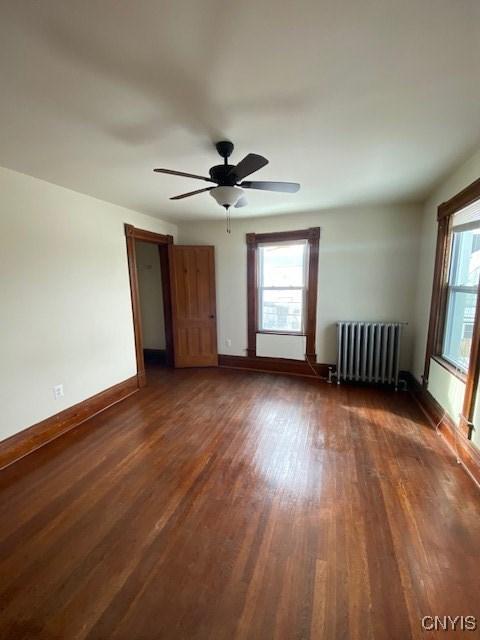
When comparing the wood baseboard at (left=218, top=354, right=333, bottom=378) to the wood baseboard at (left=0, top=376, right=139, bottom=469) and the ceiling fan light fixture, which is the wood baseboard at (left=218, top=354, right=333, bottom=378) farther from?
the ceiling fan light fixture

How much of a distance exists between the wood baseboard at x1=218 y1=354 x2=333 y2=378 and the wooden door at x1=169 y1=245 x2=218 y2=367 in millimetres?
265

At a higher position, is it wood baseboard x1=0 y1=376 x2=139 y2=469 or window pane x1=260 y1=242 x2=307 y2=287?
window pane x1=260 y1=242 x2=307 y2=287

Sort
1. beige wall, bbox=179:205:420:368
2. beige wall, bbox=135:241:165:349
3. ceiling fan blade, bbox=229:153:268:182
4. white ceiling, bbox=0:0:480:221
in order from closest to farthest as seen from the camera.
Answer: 1. white ceiling, bbox=0:0:480:221
2. ceiling fan blade, bbox=229:153:268:182
3. beige wall, bbox=179:205:420:368
4. beige wall, bbox=135:241:165:349

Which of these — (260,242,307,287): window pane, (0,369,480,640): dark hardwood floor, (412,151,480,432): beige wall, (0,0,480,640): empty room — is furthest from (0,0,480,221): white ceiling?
(0,369,480,640): dark hardwood floor

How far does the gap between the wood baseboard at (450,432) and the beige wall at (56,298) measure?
3.61m

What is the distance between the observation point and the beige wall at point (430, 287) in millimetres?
2273

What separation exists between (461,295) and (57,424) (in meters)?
4.09

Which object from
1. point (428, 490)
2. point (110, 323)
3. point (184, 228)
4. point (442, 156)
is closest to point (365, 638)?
point (428, 490)

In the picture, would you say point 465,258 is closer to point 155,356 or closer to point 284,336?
point 284,336

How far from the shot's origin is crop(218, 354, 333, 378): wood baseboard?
4035 millimetres

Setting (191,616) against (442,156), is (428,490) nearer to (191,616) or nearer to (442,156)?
(191,616)

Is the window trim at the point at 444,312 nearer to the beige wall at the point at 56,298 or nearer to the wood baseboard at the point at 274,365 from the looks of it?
the wood baseboard at the point at 274,365

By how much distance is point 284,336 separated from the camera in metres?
4.11

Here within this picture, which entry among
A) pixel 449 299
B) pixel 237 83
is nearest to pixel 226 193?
pixel 237 83
